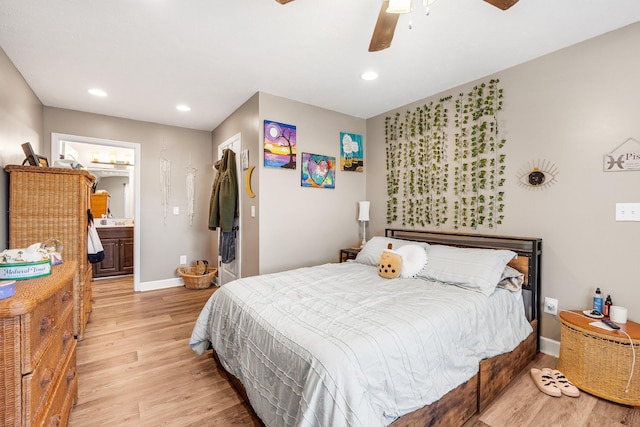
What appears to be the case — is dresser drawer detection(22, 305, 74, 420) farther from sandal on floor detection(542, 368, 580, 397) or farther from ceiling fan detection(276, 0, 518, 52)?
sandal on floor detection(542, 368, 580, 397)

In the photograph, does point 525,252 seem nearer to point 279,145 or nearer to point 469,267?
point 469,267

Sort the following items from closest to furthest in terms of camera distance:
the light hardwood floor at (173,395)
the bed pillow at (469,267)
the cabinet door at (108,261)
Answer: the light hardwood floor at (173,395), the bed pillow at (469,267), the cabinet door at (108,261)

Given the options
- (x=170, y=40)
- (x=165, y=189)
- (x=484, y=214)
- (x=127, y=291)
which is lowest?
(x=127, y=291)

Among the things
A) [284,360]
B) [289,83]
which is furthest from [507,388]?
[289,83]

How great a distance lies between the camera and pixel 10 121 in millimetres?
2402

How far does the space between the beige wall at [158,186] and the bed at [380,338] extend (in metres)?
2.64

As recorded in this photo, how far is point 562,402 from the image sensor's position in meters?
1.79

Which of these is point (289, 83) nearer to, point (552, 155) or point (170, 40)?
point (170, 40)

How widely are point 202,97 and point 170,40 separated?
3.67 ft

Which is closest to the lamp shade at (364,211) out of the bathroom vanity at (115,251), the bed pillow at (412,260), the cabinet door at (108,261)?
the bed pillow at (412,260)

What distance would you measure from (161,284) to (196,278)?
62 centimetres

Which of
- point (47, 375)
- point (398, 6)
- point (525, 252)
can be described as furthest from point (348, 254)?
point (47, 375)

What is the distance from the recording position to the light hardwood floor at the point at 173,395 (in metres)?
1.65

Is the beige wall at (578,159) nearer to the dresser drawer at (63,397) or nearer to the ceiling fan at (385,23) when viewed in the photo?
the ceiling fan at (385,23)
